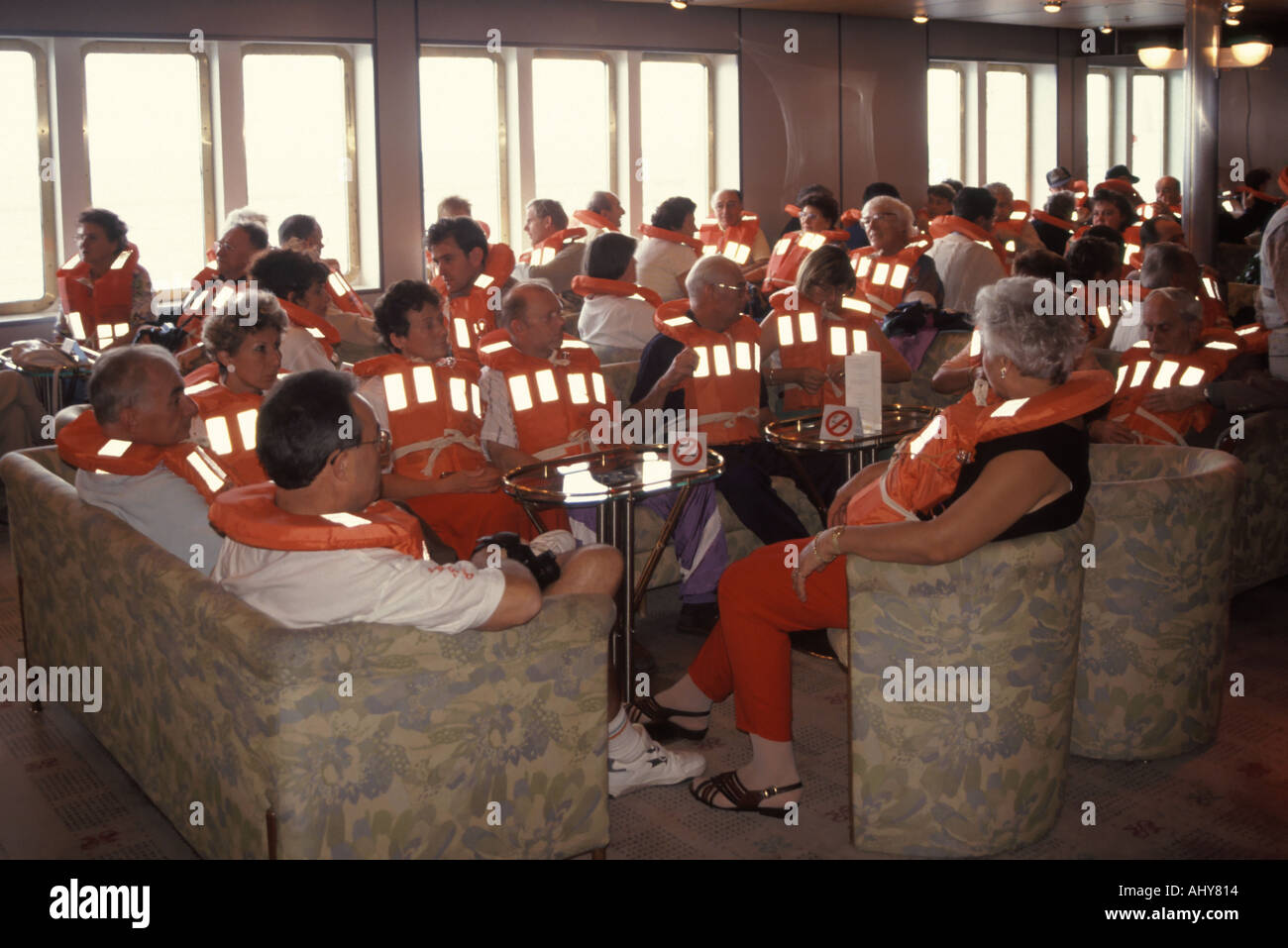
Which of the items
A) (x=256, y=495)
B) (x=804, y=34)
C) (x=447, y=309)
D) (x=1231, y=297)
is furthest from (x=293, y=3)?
(x=256, y=495)

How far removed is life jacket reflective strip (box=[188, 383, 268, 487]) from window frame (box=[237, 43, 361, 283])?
16.6ft

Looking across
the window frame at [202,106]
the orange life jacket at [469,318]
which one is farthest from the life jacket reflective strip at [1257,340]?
the window frame at [202,106]

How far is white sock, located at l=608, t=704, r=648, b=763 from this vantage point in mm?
3348

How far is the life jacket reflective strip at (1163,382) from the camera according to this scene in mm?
4531

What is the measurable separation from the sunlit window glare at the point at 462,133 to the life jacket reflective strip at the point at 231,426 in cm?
561

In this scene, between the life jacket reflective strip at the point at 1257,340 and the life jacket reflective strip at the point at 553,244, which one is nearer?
the life jacket reflective strip at the point at 1257,340

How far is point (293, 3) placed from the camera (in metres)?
8.28

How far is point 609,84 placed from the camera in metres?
10.3

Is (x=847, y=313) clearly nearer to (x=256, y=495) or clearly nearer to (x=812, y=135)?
(x=256, y=495)

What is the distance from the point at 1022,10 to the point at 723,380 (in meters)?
8.58

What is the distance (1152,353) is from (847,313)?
1.13 m

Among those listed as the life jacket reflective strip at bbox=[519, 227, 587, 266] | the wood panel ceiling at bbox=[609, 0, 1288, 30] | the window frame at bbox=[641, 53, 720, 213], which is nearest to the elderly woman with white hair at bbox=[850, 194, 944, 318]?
the life jacket reflective strip at bbox=[519, 227, 587, 266]

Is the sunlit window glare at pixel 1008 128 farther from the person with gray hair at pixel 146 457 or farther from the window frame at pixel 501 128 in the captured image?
the person with gray hair at pixel 146 457

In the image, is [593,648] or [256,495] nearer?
[256,495]
